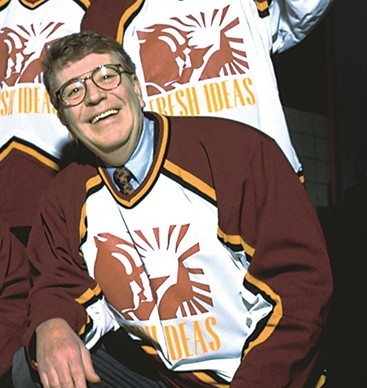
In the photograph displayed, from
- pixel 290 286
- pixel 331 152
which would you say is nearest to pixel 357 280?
pixel 331 152

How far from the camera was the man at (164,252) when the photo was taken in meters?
1.13

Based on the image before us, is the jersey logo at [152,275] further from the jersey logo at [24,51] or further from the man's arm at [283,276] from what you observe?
the jersey logo at [24,51]

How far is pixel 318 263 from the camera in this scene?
1.13 meters

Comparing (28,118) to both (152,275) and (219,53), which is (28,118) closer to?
(219,53)

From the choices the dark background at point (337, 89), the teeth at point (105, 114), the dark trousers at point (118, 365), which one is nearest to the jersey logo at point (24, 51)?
the teeth at point (105, 114)

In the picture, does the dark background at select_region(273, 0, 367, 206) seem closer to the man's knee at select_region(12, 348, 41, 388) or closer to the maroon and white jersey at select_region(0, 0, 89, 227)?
the maroon and white jersey at select_region(0, 0, 89, 227)

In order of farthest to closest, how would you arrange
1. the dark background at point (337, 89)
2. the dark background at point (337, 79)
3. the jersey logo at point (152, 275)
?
the dark background at point (337, 79) < the dark background at point (337, 89) < the jersey logo at point (152, 275)

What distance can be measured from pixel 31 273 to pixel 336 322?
2.72 ft

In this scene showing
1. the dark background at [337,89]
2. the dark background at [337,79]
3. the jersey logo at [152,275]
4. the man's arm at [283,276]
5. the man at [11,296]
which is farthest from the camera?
the dark background at [337,79]

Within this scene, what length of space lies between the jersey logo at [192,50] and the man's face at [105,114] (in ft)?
0.67

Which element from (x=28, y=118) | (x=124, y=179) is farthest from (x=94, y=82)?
(x=28, y=118)

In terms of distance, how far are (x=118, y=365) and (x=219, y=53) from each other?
1.82 feet

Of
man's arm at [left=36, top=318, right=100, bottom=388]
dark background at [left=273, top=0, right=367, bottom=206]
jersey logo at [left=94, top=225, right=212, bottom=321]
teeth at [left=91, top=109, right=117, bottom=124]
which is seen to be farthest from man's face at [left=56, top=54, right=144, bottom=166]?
dark background at [left=273, top=0, right=367, bottom=206]

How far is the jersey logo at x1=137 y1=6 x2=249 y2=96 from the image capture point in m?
1.47
